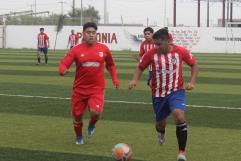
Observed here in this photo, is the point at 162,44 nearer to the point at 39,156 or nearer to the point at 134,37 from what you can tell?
the point at 39,156

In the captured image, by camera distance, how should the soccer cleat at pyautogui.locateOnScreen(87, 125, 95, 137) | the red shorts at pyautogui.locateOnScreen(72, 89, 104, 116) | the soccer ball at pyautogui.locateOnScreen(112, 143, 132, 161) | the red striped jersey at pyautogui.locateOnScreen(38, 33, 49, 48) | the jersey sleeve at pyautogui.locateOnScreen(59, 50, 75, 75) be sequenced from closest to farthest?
the soccer ball at pyautogui.locateOnScreen(112, 143, 132, 161) < the jersey sleeve at pyautogui.locateOnScreen(59, 50, 75, 75) < the red shorts at pyautogui.locateOnScreen(72, 89, 104, 116) < the soccer cleat at pyautogui.locateOnScreen(87, 125, 95, 137) < the red striped jersey at pyautogui.locateOnScreen(38, 33, 49, 48)

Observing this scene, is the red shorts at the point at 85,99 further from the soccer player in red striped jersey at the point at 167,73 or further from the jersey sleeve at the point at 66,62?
the soccer player in red striped jersey at the point at 167,73

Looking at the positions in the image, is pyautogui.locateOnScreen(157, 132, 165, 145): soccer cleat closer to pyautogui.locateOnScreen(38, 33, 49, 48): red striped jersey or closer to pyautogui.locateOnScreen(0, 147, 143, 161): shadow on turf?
pyautogui.locateOnScreen(0, 147, 143, 161): shadow on turf

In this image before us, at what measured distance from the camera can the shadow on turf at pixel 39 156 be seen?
27.6 feet

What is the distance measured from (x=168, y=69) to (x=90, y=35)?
150 centimetres

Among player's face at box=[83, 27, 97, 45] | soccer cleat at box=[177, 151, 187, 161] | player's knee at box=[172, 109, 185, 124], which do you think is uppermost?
player's face at box=[83, 27, 97, 45]

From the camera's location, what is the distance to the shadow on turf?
8414 millimetres

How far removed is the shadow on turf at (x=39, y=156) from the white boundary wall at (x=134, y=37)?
41.8 metres

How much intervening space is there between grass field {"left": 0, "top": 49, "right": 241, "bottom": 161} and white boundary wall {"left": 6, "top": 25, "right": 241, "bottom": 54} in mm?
31611

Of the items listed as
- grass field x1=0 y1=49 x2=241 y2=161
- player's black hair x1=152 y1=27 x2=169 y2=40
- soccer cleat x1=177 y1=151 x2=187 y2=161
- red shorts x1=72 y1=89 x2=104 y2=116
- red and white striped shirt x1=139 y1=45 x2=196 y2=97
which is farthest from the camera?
red shorts x1=72 y1=89 x2=104 y2=116

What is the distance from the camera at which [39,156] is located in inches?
339

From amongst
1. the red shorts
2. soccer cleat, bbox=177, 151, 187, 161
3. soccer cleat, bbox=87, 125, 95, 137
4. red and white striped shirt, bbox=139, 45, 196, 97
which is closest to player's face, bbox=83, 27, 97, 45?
the red shorts

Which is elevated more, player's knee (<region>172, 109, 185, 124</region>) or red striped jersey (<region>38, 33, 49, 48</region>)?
red striped jersey (<region>38, 33, 49, 48</region>)

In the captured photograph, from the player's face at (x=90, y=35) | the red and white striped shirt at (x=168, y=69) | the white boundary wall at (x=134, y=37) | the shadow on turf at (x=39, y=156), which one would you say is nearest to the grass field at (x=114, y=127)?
the shadow on turf at (x=39, y=156)
